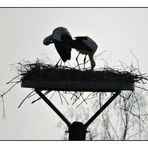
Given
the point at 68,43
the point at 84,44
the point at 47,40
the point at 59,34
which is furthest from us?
the point at 47,40

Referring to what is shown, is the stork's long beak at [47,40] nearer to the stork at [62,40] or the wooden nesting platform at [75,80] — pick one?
the stork at [62,40]

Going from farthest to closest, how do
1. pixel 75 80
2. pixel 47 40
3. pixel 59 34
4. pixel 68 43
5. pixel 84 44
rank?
pixel 47 40, pixel 59 34, pixel 68 43, pixel 84 44, pixel 75 80

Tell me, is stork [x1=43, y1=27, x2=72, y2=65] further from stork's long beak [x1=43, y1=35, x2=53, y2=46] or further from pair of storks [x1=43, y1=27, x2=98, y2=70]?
stork's long beak [x1=43, y1=35, x2=53, y2=46]

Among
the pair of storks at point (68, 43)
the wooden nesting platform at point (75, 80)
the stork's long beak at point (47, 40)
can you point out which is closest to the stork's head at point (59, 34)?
the pair of storks at point (68, 43)

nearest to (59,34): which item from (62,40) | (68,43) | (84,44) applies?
(62,40)

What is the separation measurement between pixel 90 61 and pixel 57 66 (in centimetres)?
78

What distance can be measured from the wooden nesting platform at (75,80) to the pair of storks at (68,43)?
72cm

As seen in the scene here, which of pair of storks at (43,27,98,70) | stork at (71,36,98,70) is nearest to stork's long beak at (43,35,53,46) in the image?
pair of storks at (43,27,98,70)

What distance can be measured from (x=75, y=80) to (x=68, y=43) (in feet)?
3.50

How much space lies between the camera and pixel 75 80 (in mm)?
5680

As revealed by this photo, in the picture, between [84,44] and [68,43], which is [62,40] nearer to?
[68,43]

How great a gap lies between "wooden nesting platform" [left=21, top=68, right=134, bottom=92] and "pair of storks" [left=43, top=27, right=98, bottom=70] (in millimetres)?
723

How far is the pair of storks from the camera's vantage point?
655cm

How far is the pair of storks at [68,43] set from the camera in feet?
21.5
